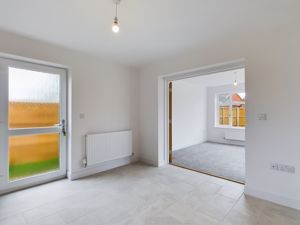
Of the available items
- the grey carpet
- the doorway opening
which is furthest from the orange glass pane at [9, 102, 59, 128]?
the grey carpet

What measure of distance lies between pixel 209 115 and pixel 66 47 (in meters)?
6.09

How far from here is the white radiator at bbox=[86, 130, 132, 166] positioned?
330 centimetres

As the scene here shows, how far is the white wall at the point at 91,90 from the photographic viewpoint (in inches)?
106

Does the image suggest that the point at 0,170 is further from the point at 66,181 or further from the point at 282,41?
the point at 282,41

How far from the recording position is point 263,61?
2.42m

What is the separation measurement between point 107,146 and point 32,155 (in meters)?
1.36

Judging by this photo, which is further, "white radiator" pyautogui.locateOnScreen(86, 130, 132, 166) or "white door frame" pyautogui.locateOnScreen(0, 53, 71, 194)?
"white radiator" pyautogui.locateOnScreen(86, 130, 132, 166)

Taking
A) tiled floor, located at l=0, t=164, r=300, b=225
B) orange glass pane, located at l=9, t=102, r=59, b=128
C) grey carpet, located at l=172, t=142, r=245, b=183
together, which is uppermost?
orange glass pane, located at l=9, t=102, r=59, b=128

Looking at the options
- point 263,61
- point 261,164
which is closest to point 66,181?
point 261,164

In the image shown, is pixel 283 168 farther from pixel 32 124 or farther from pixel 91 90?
pixel 32 124

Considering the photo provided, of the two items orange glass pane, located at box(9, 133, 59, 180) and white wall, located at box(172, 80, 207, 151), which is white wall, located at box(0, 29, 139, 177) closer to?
orange glass pane, located at box(9, 133, 59, 180)

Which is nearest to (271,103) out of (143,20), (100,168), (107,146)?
(143,20)

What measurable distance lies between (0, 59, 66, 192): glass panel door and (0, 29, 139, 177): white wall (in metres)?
0.25

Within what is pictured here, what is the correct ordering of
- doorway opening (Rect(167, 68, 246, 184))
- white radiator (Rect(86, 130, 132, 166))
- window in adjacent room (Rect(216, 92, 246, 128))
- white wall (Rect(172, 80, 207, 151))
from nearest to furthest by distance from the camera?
white radiator (Rect(86, 130, 132, 166))
doorway opening (Rect(167, 68, 246, 184))
white wall (Rect(172, 80, 207, 151))
window in adjacent room (Rect(216, 92, 246, 128))
